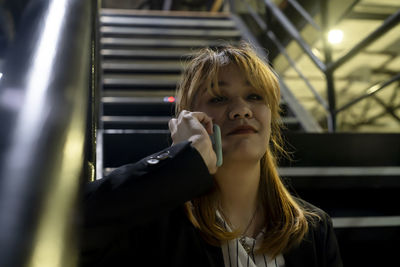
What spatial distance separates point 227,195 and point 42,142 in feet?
2.52

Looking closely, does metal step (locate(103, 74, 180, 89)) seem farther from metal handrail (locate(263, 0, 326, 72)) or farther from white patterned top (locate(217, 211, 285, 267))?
white patterned top (locate(217, 211, 285, 267))

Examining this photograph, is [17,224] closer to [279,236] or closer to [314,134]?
[279,236]

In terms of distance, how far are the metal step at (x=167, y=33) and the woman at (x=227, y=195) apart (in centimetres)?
349

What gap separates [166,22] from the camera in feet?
16.2

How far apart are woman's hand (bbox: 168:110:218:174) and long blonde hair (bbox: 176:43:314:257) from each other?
0.60ft

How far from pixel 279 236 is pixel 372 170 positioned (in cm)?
102

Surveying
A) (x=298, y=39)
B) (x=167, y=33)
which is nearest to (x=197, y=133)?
(x=298, y=39)

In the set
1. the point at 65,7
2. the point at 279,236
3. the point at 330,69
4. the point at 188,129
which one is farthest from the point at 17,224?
the point at 330,69

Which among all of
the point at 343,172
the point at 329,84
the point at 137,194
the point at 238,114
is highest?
the point at 329,84

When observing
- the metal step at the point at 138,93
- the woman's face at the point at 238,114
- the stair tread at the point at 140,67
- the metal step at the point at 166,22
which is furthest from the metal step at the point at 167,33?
the woman's face at the point at 238,114

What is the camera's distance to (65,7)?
508 millimetres

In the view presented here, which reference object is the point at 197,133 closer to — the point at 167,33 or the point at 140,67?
the point at 140,67

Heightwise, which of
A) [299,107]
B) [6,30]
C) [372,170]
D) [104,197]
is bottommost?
[104,197]

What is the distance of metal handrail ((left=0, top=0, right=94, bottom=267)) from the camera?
0.28 metres
